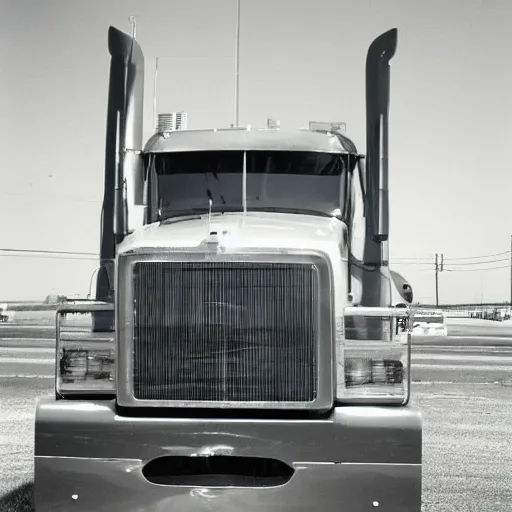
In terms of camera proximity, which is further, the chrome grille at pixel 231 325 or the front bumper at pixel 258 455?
the chrome grille at pixel 231 325

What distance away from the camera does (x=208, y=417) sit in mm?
5285

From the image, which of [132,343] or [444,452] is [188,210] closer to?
[132,343]

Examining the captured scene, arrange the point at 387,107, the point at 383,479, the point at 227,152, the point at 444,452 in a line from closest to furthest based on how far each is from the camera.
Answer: the point at 383,479 → the point at 387,107 → the point at 227,152 → the point at 444,452

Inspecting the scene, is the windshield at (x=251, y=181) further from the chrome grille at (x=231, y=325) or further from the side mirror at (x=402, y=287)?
the chrome grille at (x=231, y=325)

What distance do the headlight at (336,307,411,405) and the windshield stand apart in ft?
5.52

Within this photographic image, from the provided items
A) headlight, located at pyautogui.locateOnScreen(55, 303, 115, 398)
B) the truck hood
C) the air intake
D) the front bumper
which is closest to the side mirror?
the truck hood

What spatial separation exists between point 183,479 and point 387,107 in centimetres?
303

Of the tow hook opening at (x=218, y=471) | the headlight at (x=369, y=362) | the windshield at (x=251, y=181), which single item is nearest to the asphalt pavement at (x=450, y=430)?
the headlight at (x=369, y=362)

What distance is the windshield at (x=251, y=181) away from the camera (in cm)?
697

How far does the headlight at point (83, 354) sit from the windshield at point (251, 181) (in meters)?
1.66

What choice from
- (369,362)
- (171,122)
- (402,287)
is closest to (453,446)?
(402,287)

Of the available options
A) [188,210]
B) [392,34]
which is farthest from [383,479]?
[392,34]

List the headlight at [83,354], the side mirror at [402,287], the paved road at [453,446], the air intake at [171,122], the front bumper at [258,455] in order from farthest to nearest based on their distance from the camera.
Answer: the air intake at [171,122]
the side mirror at [402,287]
the paved road at [453,446]
the headlight at [83,354]
the front bumper at [258,455]

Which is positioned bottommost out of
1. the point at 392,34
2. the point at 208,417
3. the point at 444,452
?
the point at 444,452
